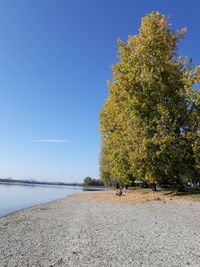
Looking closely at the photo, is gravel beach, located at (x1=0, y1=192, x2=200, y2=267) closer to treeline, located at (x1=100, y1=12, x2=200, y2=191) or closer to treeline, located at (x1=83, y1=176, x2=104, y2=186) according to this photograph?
treeline, located at (x1=100, y1=12, x2=200, y2=191)

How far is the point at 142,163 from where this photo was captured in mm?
22578

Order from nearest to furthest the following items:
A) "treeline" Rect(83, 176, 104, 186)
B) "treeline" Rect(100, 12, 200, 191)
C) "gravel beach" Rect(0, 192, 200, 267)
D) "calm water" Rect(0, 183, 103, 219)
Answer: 1. "gravel beach" Rect(0, 192, 200, 267)
2. "treeline" Rect(100, 12, 200, 191)
3. "calm water" Rect(0, 183, 103, 219)
4. "treeline" Rect(83, 176, 104, 186)

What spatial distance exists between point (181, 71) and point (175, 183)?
13.8 meters

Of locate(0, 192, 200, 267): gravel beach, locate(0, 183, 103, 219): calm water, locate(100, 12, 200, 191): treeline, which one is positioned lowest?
locate(0, 183, 103, 219): calm water

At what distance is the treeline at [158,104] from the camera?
864 inches

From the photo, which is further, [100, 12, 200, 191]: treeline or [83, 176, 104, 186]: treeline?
[83, 176, 104, 186]: treeline

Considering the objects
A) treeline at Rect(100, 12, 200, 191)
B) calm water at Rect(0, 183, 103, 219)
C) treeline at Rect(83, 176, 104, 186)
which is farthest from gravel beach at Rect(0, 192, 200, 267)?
treeline at Rect(83, 176, 104, 186)

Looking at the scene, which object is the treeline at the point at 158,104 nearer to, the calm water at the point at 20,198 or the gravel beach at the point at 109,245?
the gravel beach at the point at 109,245

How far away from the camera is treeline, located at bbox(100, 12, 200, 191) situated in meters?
21.9

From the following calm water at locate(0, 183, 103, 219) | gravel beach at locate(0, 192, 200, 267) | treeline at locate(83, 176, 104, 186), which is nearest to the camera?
gravel beach at locate(0, 192, 200, 267)

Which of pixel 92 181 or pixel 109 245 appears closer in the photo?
pixel 109 245

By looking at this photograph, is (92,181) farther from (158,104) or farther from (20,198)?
(158,104)

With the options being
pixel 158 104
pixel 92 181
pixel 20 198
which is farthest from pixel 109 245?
pixel 92 181

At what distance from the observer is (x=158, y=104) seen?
76.7ft
